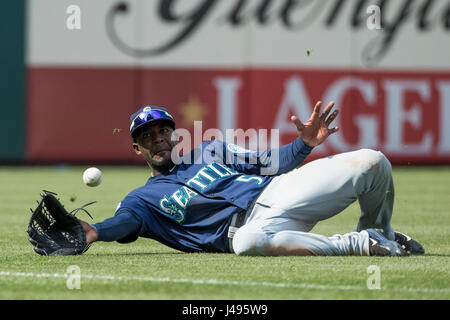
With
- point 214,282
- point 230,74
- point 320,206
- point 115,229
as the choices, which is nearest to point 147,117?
point 115,229

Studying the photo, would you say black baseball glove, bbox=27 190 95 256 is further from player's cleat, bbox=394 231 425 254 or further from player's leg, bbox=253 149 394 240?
player's cleat, bbox=394 231 425 254

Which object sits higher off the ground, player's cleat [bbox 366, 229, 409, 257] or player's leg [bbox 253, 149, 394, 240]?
player's leg [bbox 253, 149, 394, 240]

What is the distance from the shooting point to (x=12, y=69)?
17.4 meters

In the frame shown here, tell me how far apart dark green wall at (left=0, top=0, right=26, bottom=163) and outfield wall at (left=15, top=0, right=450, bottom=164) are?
157 millimetres

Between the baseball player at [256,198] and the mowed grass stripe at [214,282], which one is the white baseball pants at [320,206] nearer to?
the baseball player at [256,198]

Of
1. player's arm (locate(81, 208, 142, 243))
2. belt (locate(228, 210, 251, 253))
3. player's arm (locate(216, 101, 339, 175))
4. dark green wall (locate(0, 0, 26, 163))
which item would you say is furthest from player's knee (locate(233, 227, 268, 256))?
dark green wall (locate(0, 0, 26, 163))

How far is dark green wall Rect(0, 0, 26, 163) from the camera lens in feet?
57.1

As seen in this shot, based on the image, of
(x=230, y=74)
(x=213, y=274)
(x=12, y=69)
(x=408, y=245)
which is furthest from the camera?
(x=230, y=74)

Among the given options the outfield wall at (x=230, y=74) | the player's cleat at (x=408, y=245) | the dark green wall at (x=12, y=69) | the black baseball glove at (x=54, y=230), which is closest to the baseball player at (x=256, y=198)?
the player's cleat at (x=408, y=245)

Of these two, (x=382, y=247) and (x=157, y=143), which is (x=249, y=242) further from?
(x=157, y=143)

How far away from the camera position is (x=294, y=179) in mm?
6352

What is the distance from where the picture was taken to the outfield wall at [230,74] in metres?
17.4

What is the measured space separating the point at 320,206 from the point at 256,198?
453 millimetres
